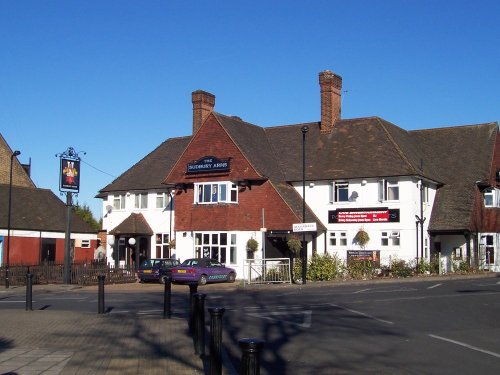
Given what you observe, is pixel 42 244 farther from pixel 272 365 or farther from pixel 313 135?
pixel 272 365

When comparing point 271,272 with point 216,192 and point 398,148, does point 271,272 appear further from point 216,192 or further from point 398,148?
point 398,148

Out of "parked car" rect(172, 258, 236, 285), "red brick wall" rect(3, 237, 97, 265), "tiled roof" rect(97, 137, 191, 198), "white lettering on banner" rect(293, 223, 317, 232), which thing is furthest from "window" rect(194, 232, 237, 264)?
"red brick wall" rect(3, 237, 97, 265)

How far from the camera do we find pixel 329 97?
138ft

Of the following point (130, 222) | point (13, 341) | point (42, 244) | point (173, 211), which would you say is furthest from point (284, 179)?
point (13, 341)

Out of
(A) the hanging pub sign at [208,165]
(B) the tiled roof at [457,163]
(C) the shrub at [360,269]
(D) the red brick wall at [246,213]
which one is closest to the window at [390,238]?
(C) the shrub at [360,269]

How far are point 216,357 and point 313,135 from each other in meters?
35.0

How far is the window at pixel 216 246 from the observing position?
37781 millimetres

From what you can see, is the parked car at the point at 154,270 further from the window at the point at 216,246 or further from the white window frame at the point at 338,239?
the white window frame at the point at 338,239

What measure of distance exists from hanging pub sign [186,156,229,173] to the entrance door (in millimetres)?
12950

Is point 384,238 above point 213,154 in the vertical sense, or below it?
below

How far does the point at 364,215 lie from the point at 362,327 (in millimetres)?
22863

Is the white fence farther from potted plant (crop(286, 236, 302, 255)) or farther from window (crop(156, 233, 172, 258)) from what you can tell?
window (crop(156, 233, 172, 258))

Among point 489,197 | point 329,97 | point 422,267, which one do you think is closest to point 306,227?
point 422,267

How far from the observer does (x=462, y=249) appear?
39.6 metres
